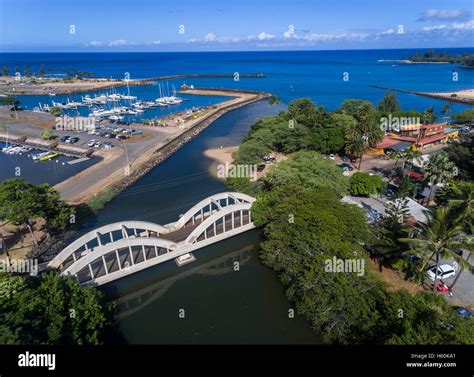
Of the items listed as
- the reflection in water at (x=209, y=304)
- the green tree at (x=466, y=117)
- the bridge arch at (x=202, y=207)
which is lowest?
the reflection in water at (x=209, y=304)

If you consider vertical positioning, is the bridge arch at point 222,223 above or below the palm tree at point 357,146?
below

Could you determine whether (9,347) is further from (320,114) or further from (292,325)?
(320,114)

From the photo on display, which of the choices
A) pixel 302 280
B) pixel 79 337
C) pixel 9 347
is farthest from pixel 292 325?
pixel 9 347

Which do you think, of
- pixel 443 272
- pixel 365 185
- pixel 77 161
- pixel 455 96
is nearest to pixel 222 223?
pixel 365 185

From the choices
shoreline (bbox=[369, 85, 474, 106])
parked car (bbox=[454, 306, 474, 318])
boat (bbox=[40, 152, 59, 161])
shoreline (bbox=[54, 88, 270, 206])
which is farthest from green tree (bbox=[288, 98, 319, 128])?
shoreline (bbox=[369, 85, 474, 106])

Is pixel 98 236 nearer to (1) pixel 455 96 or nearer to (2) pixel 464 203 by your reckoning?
(2) pixel 464 203

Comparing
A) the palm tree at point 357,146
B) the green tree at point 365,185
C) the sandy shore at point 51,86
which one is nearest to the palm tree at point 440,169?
the green tree at point 365,185

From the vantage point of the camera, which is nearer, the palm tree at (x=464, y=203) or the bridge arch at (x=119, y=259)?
the palm tree at (x=464, y=203)

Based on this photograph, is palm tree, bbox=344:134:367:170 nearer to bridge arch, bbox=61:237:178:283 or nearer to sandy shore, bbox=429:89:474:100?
bridge arch, bbox=61:237:178:283

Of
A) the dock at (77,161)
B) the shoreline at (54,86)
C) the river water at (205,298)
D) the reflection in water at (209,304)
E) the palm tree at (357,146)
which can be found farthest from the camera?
the shoreline at (54,86)

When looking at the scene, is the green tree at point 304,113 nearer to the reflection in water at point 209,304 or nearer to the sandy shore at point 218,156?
the sandy shore at point 218,156
